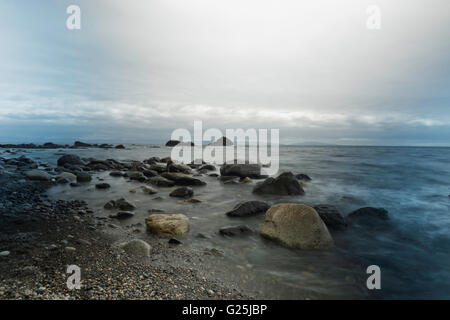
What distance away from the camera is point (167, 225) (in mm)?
5238

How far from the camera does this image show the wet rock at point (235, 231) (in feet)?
17.6

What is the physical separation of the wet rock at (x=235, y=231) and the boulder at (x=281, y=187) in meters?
4.81

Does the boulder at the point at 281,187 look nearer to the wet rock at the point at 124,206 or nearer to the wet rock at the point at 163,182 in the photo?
the wet rock at the point at 163,182

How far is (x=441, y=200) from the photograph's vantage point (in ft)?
33.8

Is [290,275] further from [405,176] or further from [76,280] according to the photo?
[405,176]

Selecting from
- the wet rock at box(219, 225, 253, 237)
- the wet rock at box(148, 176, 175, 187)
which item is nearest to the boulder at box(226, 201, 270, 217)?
the wet rock at box(219, 225, 253, 237)

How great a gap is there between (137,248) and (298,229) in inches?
132

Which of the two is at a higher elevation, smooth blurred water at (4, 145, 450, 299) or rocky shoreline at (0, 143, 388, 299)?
rocky shoreline at (0, 143, 388, 299)

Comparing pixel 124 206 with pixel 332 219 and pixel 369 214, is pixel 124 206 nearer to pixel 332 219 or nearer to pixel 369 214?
pixel 332 219

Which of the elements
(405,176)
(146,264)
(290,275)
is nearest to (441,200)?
(405,176)

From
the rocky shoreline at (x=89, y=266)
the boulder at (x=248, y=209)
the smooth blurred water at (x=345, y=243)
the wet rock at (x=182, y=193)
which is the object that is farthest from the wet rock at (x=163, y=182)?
the rocky shoreline at (x=89, y=266)

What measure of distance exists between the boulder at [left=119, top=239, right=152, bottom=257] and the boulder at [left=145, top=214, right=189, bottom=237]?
2.84 feet

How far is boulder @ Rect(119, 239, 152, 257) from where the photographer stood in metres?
4.08

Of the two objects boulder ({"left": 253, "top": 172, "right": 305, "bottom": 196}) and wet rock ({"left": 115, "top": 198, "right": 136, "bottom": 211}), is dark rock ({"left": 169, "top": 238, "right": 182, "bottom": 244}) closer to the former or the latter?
wet rock ({"left": 115, "top": 198, "right": 136, "bottom": 211})
